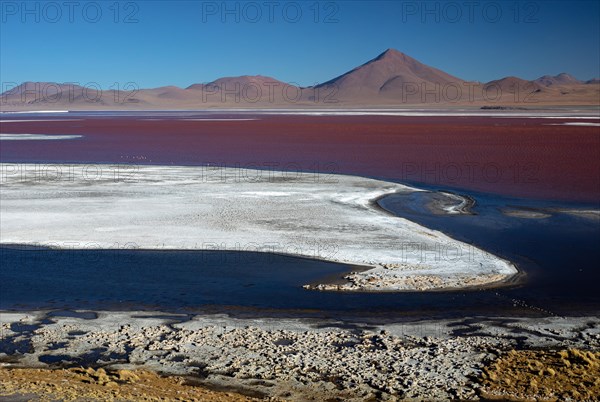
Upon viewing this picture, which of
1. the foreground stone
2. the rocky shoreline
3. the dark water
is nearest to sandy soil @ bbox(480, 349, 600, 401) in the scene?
the rocky shoreline

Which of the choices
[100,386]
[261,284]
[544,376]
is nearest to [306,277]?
[261,284]

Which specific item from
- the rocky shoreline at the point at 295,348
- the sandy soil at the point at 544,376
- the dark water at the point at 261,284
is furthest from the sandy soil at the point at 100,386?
the dark water at the point at 261,284

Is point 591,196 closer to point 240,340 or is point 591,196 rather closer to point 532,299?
point 532,299

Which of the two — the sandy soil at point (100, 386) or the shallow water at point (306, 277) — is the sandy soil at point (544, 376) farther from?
the sandy soil at point (100, 386)

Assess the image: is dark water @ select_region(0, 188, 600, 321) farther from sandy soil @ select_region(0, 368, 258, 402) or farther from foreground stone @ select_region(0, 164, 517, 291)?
sandy soil @ select_region(0, 368, 258, 402)

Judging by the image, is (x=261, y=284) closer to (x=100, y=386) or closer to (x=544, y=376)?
(x=100, y=386)

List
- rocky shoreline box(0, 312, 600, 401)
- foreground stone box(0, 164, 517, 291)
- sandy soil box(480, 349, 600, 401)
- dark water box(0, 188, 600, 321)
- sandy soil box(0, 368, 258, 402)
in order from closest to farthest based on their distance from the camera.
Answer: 1. sandy soil box(0, 368, 258, 402)
2. sandy soil box(480, 349, 600, 401)
3. rocky shoreline box(0, 312, 600, 401)
4. dark water box(0, 188, 600, 321)
5. foreground stone box(0, 164, 517, 291)

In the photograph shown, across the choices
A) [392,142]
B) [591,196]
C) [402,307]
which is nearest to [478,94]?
[392,142]
